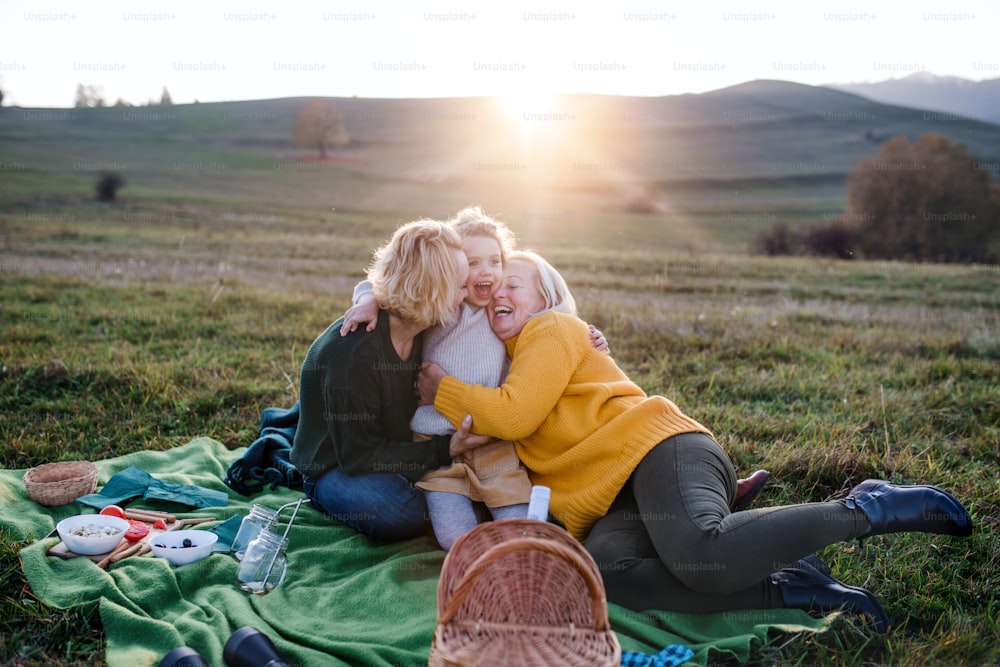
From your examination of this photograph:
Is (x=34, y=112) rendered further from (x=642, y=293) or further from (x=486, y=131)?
(x=642, y=293)

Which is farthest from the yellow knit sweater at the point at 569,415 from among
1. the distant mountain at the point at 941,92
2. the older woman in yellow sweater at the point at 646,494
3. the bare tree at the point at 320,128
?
the distant mountain at the point at 941,92

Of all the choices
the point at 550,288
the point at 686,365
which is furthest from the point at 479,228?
the point at 686,365

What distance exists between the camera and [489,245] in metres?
4.36

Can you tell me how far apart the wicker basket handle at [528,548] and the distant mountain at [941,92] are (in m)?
162

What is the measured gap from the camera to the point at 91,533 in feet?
13.5

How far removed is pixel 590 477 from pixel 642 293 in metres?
9.99

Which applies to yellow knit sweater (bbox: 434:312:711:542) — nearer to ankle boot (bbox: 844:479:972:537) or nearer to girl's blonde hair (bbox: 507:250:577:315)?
girl's blonde hair (bbox: 507:250:577:315)

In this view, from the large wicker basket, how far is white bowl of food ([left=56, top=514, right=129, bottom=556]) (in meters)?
2.26

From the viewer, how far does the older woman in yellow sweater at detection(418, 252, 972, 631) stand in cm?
342

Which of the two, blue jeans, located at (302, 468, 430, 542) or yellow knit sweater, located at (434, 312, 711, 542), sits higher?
yellow knit sweater, located at (434, 312, 711, 542)

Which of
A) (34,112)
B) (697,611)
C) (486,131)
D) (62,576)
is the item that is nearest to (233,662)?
(62,576)

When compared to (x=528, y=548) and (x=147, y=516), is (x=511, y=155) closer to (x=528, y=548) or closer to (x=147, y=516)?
(x=147, y=516)

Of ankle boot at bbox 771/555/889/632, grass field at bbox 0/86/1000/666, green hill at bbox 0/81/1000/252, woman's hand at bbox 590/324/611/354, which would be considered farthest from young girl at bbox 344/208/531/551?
green hill at bbox 0/81/1000/252

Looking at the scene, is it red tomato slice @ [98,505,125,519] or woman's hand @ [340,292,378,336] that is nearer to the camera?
woman's hand @ [340,292,378,336]
